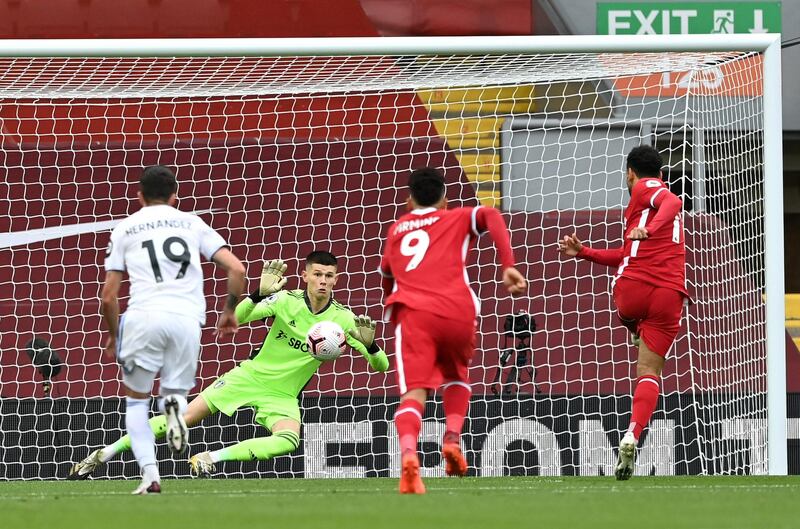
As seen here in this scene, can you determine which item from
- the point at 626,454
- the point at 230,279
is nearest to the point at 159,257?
the point at 230,279

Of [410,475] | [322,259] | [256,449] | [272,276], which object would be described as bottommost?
[410,475]

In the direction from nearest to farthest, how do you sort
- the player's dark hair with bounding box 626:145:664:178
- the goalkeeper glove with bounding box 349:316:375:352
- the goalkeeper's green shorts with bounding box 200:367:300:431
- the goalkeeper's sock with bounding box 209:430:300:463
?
the player's dark hair with bounding box 626:145:664:178 < the goalkeeper glove with bounding box 349:316:375:352 < the goalkeeper's sock with bounding box 209:430:300:463 < the goalkeeper's green shorts with bounding box 200:367:300:431

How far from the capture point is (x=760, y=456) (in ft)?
28.5

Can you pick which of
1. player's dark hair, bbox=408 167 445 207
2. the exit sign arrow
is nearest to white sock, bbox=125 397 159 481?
player's dark hair, bbox=408 167 445 207

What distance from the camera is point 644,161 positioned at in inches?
288

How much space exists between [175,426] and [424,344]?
1098 mm

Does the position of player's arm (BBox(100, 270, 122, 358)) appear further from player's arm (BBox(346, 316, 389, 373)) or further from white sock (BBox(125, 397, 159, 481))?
player's arm (BBox(346, 316, 389, 373))

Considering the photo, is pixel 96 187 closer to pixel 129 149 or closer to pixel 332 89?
pixel 129 149

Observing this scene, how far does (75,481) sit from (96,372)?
9.27ft

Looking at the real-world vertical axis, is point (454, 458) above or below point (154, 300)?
below

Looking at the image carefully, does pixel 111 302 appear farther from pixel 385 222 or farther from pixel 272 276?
pixel 385 222

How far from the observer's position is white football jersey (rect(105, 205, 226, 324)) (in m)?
6.00

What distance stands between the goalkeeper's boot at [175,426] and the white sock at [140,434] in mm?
244

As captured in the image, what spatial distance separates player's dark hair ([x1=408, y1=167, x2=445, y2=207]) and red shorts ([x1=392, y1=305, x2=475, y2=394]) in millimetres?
487
